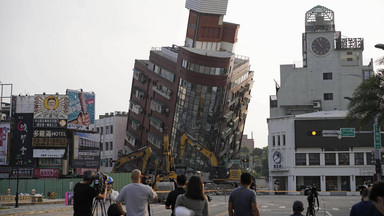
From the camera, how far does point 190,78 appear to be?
90.4 m

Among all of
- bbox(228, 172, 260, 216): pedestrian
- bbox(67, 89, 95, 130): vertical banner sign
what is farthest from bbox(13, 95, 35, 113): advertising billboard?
bbox(228, 172, 260, 216): pedestrian

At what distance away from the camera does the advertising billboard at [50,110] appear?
296 feet

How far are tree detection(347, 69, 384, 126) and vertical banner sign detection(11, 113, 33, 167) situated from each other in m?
61.4

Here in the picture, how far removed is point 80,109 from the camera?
92875 mm

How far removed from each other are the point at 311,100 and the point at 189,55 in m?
21.8

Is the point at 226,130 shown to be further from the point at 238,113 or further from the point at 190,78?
the point at 190,78

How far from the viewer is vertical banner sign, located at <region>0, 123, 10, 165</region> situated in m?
88.2

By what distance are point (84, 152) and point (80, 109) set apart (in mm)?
6574

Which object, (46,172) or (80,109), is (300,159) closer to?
(80,109)

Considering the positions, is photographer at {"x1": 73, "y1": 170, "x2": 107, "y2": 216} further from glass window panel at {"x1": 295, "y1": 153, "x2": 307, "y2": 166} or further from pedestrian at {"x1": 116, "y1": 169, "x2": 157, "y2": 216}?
glass window panel at {"x1": 295, "y1": 153, "x2": 307, "y2": 166}

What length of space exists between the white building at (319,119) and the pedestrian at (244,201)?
63.8 meters

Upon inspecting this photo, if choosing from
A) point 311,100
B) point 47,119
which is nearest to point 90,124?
point 47,119

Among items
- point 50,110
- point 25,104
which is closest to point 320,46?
point 50,110

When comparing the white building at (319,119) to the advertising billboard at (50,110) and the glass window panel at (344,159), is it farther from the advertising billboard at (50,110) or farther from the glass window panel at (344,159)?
the advertising billboard at (50,110)
